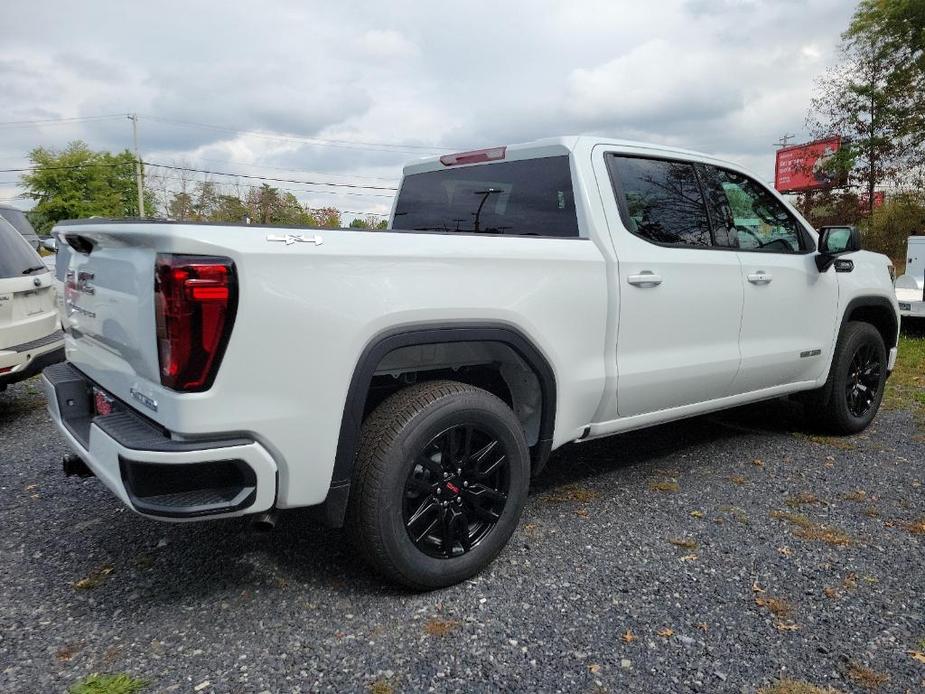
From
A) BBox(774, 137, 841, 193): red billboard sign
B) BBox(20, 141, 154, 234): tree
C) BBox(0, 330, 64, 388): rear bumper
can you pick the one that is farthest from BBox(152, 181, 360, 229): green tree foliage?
BBox(0, 330, 64, 388): rear bumper

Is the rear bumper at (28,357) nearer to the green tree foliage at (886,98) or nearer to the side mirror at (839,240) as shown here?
the side mirror at (839,240)

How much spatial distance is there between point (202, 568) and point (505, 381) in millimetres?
1531

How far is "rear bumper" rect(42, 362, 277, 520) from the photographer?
2137mm

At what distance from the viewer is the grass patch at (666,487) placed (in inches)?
153

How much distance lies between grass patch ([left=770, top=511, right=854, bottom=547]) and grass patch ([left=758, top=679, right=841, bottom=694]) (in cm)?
118

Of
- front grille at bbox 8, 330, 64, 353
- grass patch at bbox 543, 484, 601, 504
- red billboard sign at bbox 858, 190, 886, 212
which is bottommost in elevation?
grass patch at bbox 543, 484, 601, 504

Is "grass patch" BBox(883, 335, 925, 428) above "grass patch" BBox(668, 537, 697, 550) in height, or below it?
below

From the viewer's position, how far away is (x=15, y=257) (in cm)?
510

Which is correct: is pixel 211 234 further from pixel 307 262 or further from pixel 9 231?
pixel 9 231

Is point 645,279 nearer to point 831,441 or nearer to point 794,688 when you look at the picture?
A: point 794,688

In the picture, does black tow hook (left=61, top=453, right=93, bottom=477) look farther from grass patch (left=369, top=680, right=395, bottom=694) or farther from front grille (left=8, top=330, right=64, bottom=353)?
front grille (left=8, top=330, right=64, bottom=353)

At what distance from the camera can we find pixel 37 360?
16.5ft

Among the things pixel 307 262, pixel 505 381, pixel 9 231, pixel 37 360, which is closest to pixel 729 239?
pixel 505 381

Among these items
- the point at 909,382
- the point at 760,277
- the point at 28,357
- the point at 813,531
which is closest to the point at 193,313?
the point at 813,531
